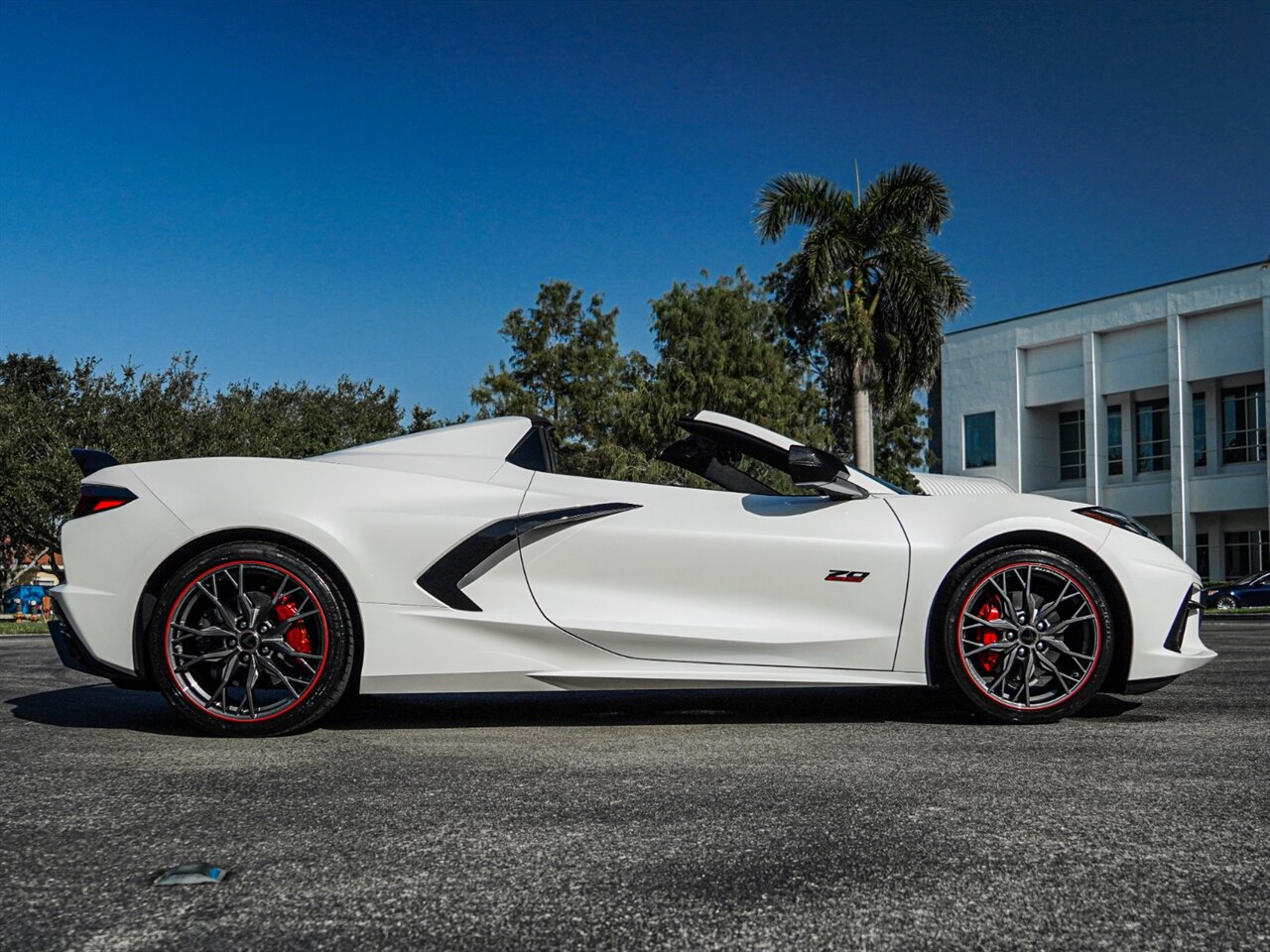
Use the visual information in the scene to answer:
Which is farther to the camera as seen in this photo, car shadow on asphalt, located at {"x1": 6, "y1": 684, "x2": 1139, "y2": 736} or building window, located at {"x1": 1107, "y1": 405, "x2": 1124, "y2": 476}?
building window, located at {"x1": 1107, "y1": 405, "x2": 1124, "y2": 476}

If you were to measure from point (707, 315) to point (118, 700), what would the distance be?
28.9 meters

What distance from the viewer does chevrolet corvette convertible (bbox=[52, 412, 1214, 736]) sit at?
159 inches

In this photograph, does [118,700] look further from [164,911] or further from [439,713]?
[164,911]

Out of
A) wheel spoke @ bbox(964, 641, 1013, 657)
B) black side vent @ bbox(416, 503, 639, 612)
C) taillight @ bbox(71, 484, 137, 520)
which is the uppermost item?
taillight @ bbox(71, 484, 137, 520)

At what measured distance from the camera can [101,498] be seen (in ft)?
13.7

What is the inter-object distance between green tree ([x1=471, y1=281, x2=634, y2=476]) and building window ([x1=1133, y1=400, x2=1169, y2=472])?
69.9 ft

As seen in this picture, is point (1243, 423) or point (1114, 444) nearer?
point (1243, 423)

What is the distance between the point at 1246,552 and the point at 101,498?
142ft

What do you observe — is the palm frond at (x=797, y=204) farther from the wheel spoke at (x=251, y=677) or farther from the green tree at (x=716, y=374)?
the wheel spoke at (x=251, y=677)

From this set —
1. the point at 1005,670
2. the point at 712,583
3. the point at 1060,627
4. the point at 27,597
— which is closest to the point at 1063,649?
the point at 1060,627

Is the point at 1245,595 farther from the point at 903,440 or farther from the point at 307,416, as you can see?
the point at 307,416

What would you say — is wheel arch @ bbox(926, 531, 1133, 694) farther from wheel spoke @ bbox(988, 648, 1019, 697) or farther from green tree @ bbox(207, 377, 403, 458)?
green tree @ bbox(207, 377, 403, 458)

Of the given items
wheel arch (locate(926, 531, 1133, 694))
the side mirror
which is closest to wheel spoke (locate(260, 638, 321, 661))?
the side mirror

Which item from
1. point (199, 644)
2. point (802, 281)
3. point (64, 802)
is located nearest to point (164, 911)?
point (64, 802)
